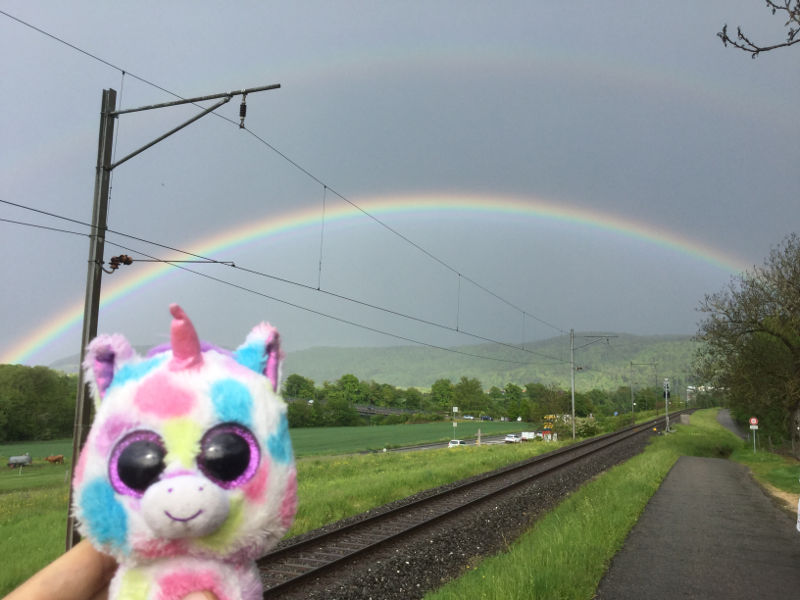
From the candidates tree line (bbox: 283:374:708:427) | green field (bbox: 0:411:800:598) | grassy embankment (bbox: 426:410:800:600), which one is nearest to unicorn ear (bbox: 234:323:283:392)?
green field (bbox: 0:411:800:598)

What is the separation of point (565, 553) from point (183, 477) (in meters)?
8.39

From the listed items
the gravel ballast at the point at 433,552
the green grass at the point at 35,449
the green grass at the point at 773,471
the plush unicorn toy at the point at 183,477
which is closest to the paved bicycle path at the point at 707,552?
the gravel ballast at the point at 433,552

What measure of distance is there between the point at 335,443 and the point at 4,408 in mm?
29673

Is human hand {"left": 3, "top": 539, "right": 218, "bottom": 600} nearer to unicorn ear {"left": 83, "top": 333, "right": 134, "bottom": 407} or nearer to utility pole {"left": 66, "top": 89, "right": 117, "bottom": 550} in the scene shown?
unicorn ear {"left": 83, "top": 333, "right": 134, "bottom": 407}

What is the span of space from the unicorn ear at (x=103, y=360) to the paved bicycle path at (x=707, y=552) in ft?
25.0

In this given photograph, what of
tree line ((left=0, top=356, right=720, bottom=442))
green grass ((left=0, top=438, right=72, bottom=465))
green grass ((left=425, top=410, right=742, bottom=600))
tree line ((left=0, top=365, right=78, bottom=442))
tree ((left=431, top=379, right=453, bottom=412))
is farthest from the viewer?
tree ((left=431, top=379, right=453, bottom=412))

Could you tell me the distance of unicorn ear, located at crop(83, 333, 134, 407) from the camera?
1.94 m

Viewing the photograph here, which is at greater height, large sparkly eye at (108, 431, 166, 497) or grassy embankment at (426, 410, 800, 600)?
large sparkly eye at (108, 431, 166, 497)

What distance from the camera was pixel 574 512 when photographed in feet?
44.1

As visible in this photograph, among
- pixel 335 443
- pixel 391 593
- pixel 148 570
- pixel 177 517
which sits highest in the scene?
pixel 177 517

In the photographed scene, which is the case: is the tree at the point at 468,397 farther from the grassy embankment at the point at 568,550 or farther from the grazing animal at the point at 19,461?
the grassy embankment at the point at 568,550

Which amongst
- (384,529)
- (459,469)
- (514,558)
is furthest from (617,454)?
(514,558)

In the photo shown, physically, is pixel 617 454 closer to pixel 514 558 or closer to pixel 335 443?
pixel 514 558

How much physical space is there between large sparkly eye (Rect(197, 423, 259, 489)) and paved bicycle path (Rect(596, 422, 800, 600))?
24.3ft
